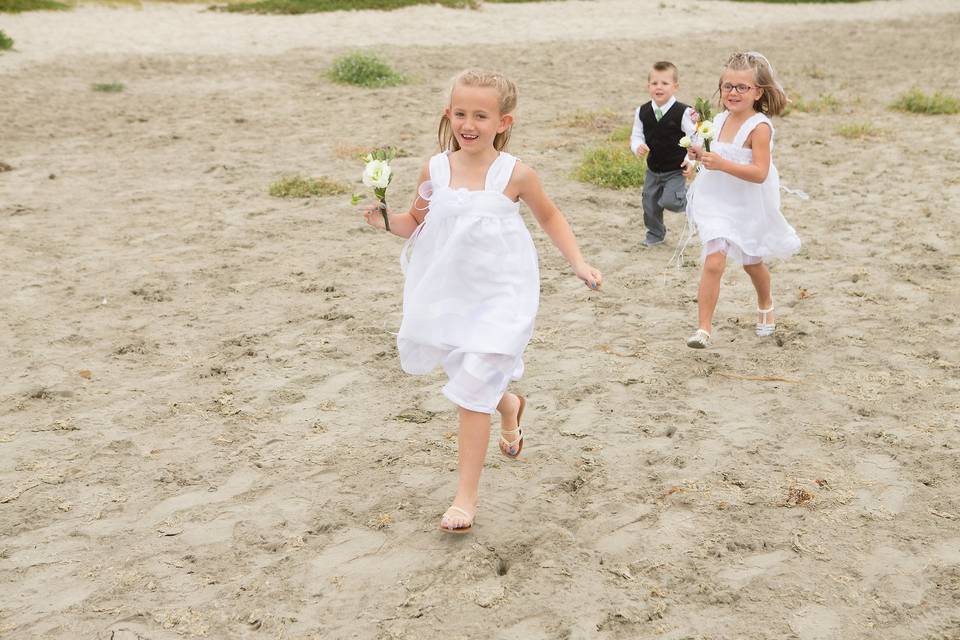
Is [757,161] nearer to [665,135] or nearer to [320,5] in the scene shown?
[665,135]

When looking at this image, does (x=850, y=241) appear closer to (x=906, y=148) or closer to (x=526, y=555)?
(x=906, y=148)

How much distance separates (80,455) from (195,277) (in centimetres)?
248

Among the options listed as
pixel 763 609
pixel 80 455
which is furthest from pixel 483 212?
pixel 80 455

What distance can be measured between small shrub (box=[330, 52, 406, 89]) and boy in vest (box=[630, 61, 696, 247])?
22.1 feet

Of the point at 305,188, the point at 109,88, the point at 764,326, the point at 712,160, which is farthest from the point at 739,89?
the point at 109,88

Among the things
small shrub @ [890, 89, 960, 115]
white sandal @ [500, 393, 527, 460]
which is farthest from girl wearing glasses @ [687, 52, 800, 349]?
small shrub @ [890, 89, 960, 115]

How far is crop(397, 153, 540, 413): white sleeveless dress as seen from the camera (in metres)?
3.88

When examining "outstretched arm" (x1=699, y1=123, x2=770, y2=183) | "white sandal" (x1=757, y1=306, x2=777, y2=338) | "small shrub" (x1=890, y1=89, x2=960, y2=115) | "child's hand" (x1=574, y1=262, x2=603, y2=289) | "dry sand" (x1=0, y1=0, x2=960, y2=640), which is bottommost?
"dry sand" (x1=0, y1=0, x2=960, y2=640)

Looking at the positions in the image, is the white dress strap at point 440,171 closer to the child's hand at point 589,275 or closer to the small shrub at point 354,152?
the child's hand at point 589,275

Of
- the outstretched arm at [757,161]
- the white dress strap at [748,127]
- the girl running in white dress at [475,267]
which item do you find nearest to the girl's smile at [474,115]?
the girl running in white dress at [475,267]

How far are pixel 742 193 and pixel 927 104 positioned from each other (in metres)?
7.40

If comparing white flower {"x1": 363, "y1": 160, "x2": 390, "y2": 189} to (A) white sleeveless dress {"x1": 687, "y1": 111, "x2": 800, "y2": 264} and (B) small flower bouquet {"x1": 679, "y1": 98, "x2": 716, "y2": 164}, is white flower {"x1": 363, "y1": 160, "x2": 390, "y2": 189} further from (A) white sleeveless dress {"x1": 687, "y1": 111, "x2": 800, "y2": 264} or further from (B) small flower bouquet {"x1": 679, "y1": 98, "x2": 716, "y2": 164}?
(A) white sleeveless dress {"x1": 687, "y1": 111, "x2": 800, "y2": 264}

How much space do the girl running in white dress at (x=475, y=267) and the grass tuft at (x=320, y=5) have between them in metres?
19.0

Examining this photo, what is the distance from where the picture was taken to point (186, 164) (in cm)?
976
